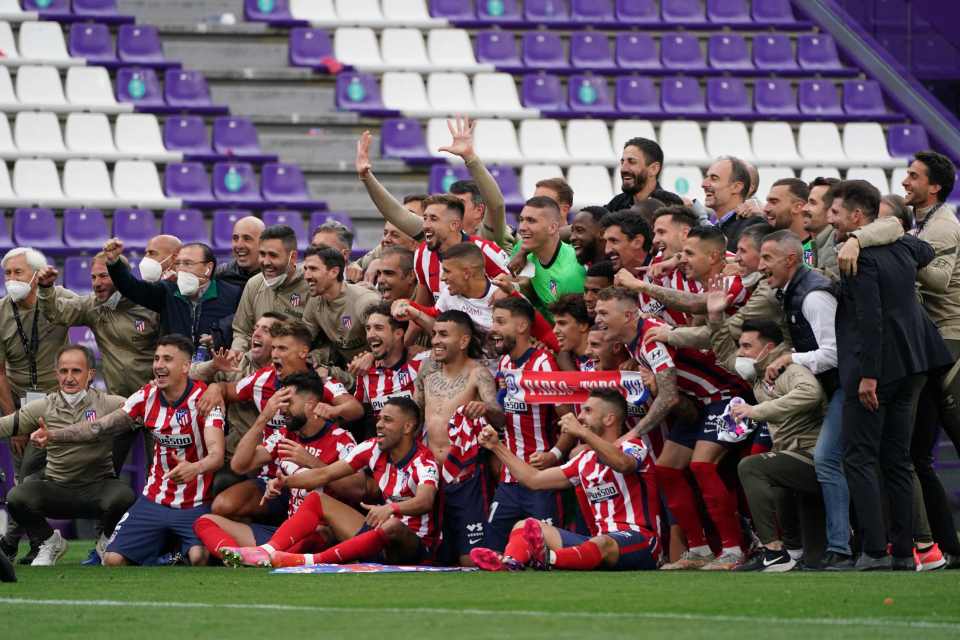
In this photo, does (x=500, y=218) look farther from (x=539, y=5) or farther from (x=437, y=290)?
(x=539, y=5)

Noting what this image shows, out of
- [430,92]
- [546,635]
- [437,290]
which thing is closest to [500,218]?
[437,290]

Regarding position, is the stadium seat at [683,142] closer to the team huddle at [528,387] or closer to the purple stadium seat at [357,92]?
the purple stadium seat at [357,92]

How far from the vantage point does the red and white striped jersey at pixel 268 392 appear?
961cm

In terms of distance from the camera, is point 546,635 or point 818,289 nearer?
point 546,635

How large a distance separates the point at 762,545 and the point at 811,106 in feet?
38.1

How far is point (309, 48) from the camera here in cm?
1814

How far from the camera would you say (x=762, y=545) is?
27.6 ft

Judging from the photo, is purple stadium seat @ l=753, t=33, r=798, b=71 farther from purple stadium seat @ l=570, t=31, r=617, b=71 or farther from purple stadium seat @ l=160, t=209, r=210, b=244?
purple stadium seat @ l=160, t=209, r=210, b=244

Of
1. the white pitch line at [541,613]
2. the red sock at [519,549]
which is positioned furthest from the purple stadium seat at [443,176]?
the white pitch line at [541,613]

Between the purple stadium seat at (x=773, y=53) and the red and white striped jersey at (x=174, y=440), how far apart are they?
11.5 meters

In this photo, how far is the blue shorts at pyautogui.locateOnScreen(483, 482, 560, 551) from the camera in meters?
8.99

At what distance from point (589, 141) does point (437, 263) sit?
8.26m

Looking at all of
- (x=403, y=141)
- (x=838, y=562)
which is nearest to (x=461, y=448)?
(x=838, y=562)

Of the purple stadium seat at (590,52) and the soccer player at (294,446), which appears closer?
the soccer player at (294,446)
